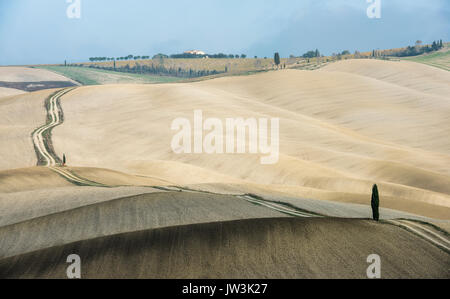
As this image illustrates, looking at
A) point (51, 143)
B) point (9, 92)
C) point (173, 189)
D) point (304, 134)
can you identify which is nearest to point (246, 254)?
point (173, 189)

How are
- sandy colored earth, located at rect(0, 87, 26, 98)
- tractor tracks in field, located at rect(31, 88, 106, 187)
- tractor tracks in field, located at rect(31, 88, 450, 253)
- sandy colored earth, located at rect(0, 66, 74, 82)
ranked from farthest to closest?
sandy colored earth, located at rect(0, 66, 74, 82)
sandy colored earth, located at rect(0, 87, 26, 98)
tractor tracks in field, located at rect(31, 88, 106, 187)
tractor tracks in field, located at rect(31, 88, 450, 253)

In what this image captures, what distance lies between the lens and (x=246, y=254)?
723 inches

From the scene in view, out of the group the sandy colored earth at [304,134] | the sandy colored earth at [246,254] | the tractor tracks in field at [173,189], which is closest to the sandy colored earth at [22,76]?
the sandy colored earth at [304,134]

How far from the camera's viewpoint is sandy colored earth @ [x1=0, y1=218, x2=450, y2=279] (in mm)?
17375

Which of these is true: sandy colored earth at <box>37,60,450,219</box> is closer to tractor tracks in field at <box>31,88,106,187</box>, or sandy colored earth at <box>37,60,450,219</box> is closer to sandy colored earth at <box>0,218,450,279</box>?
tractor tracks in field at <box>31,88,106,187</box>

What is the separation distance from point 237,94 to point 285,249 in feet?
316

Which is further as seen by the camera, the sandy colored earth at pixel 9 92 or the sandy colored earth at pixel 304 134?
the sandy colored earth at pixel 9 92

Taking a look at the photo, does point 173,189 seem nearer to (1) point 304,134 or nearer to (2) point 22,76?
(1) point 304,134

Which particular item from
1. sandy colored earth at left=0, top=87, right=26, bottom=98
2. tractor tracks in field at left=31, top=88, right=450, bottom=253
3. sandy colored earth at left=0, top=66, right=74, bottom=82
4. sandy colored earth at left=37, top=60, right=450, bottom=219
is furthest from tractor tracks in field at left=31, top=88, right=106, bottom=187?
sandy colored earth at left=0, top=66, right=74, bottom=82

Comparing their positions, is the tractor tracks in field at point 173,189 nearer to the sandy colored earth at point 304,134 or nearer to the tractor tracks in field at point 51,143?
the tractor tracks in field at point 51,143

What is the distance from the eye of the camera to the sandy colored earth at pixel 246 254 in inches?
684

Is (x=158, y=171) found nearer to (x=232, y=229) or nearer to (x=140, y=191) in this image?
(x=140, y=191)
